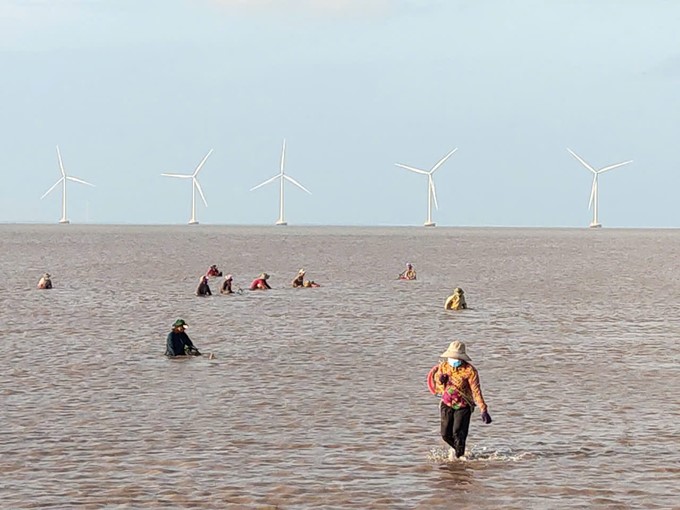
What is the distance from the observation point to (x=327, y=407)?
25828 mm

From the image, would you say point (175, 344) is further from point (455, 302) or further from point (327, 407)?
point (455, 302)

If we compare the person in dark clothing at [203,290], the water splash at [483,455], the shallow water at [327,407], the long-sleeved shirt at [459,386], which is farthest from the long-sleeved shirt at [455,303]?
the long-sleeved shirt at [459,386]

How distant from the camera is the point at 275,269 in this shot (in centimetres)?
9200

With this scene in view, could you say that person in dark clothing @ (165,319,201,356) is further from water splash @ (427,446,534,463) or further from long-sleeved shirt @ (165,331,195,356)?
water splash @ (427,446,534,463)

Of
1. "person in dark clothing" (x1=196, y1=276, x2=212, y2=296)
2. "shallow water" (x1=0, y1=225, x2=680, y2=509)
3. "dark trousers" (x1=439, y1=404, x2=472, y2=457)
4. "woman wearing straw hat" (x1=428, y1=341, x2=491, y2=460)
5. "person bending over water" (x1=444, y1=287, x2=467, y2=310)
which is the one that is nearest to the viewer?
"shallow water" (x1=0, y1=225, x2=680, y2=509)

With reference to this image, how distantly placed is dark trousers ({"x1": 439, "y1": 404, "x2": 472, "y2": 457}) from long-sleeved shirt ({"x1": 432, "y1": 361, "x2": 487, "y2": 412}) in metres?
0.14

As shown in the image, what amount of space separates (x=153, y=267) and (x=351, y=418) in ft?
238

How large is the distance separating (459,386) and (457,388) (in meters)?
0.05

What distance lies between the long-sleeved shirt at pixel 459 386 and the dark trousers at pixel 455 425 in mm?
139

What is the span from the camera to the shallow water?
1867 centimetres

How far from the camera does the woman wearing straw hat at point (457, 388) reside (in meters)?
19.2

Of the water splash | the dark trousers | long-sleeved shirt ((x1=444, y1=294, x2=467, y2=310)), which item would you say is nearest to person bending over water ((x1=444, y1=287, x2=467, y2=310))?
long-sleeved shirt ((x1=444, y1=294, x2=467, y2=310))

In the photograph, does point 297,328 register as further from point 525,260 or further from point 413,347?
point 525,260

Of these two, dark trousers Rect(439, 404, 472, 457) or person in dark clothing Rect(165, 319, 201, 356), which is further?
person in dark clothing Rect(165, 319, 201, 356)
